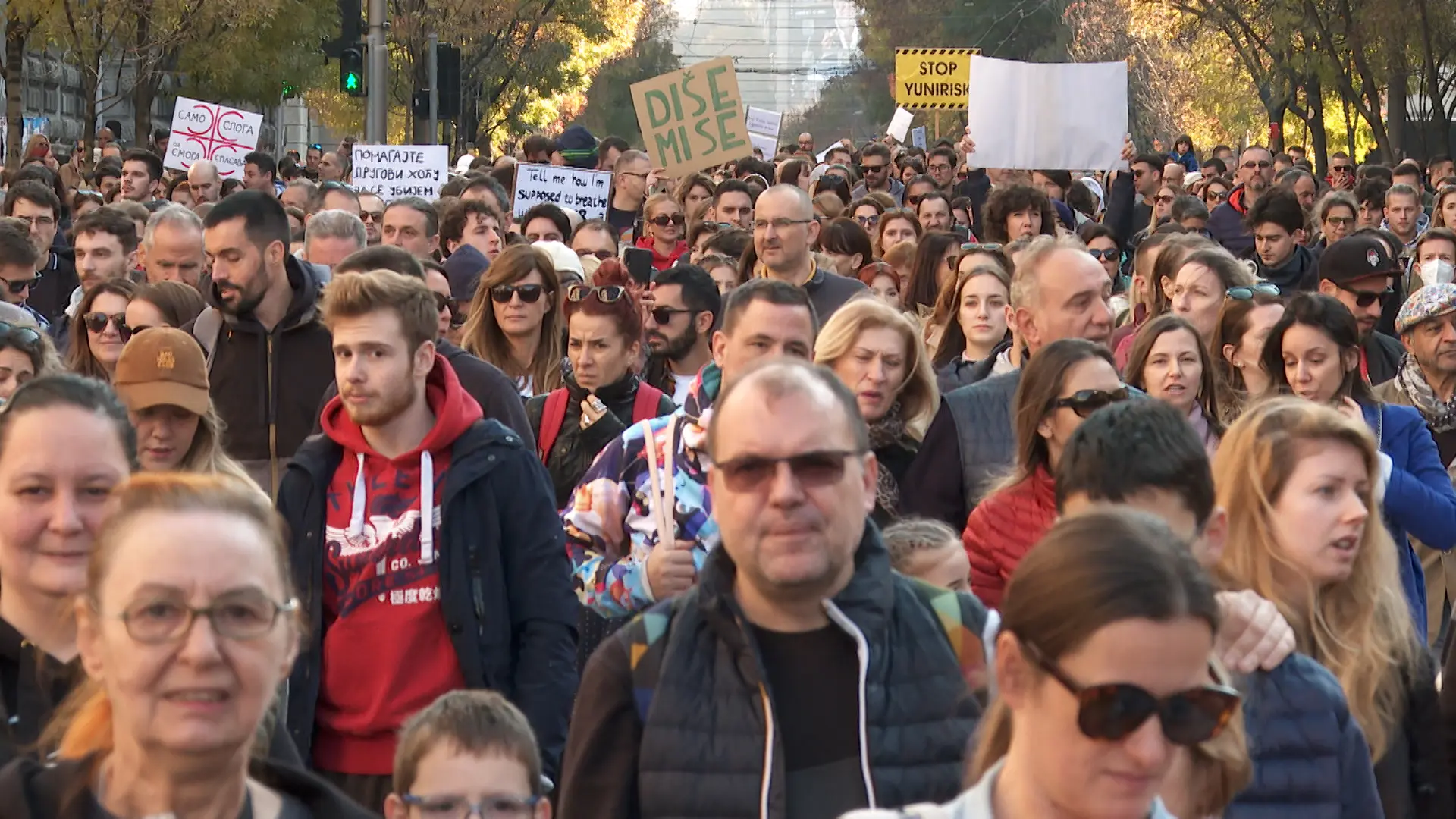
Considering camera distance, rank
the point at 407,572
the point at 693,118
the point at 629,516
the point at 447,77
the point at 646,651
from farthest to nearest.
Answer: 1. the point at 447,77
2. the point at 693,118
3. the point at 629,516
4. the point at 407,572
5. the point at 646,651

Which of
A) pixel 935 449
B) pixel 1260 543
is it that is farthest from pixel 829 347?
pixel 1260 543

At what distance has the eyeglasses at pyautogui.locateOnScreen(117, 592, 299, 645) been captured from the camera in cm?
312

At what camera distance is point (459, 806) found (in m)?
4.67

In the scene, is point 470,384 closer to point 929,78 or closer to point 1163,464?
point 1163,464

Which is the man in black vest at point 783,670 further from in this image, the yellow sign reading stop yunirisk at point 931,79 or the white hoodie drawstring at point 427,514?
the yellow sign reading stop yunirisk at point 931,79

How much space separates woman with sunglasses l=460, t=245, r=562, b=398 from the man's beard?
20.5 inches

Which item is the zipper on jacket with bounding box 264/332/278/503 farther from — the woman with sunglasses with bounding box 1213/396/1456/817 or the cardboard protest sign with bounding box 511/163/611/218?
the cardboard protest sign with bounding box 511/163/611/218

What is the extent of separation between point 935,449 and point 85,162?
24870mm

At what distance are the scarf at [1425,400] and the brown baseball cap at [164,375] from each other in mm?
5034

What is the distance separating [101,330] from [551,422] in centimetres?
223

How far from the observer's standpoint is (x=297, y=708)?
221 inches

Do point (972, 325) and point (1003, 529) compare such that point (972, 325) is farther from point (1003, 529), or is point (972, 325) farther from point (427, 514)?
point (427, 514)

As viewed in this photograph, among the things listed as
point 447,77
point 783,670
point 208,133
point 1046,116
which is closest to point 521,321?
point 783,670

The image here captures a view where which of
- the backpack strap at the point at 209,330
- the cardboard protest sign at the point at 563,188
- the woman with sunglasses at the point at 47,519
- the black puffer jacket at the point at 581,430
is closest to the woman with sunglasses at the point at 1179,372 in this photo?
the black puffer jacket at the point at 581,430
